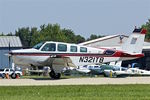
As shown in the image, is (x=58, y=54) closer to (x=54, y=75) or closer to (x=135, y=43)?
(x=54, y=75)

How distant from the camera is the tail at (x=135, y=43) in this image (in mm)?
35781

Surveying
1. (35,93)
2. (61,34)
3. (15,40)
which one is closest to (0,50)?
(15,40)

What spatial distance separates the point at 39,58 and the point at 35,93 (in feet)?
41.1

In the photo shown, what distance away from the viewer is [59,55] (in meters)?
32.2

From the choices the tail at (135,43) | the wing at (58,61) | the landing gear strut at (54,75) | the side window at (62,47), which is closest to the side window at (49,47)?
the side window at (62,47)

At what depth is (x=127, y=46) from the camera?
36062mm

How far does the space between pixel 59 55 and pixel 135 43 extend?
6734 millimetres

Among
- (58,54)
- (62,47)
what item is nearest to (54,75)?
(58,54)

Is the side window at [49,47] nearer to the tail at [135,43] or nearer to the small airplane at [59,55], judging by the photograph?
the small airplane at [59,55]

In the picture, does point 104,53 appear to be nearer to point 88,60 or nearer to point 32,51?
point 88,60

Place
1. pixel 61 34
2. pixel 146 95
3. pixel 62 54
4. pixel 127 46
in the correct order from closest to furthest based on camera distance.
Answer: pixel 146 95 < pixel 62 54 < pixel 127 46 < pixel 61 34

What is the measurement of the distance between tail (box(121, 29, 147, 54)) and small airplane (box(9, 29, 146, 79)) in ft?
5.73

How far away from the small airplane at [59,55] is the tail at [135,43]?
5.73ft

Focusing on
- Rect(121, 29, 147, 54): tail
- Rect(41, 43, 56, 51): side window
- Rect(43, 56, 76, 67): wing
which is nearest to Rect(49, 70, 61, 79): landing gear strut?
Rect(43, 56, 76, 67): wing
